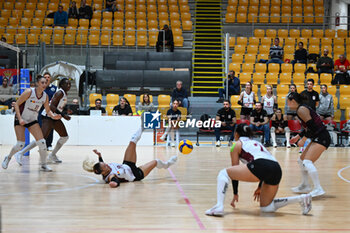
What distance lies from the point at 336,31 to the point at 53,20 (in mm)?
13657

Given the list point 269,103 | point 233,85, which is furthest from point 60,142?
point 233,85

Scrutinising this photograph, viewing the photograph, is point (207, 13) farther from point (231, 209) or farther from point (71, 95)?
point (231, 209)

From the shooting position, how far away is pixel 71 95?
2003cm

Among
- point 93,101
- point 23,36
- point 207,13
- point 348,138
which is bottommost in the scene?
point 348,138

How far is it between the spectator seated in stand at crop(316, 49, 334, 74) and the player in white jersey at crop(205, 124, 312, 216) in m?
14.2

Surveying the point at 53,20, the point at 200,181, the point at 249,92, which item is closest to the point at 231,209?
the point at 200,181

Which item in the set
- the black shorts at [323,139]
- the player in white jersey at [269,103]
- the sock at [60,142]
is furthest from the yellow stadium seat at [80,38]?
the black shorts at [323,139]

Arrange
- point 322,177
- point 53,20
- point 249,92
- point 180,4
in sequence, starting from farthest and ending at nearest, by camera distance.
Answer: point 180,4, point 53,20, point 249,92, point 322,177

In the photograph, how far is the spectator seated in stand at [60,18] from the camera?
21.4 m

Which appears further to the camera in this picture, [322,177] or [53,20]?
[53,20]

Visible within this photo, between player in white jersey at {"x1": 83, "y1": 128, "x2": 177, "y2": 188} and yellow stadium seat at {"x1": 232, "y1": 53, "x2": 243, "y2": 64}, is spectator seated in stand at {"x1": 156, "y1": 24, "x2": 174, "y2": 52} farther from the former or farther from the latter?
player in white jersey at {"x1": 83, "y1": 128, "x2": 177, "y2": 188}

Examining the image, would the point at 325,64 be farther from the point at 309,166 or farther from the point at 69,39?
the point at 309,166

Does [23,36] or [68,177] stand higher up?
[23,36]

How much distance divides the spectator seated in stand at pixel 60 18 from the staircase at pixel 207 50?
6.12m
